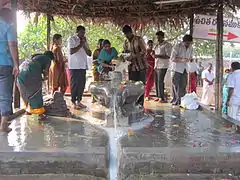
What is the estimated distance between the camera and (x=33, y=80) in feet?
19.1

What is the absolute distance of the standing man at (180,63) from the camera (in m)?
7.68

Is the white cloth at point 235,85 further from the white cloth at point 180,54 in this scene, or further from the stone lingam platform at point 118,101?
the stone lingam platform at point 118,101

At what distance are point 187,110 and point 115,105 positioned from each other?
7.10 ft

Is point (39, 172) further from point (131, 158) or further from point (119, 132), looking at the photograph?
point (119, 132)

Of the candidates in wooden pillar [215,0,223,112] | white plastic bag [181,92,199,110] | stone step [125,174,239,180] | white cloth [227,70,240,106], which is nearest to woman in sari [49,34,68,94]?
white plastic bag [181,92,199,110]

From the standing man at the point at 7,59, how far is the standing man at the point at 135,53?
3.07 m

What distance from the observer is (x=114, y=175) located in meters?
4.11

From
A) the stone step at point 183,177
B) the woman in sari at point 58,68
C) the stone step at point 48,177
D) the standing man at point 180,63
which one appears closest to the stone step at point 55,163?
the stone step at point 48,177

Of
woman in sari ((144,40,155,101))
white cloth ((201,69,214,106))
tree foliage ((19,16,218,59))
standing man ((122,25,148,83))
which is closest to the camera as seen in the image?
standing man ((122,25,148,83))

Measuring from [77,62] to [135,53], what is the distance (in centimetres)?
130

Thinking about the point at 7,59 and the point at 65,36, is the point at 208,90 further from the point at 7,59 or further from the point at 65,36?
the point at 7,59

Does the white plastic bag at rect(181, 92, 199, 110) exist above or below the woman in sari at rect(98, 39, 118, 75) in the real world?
below

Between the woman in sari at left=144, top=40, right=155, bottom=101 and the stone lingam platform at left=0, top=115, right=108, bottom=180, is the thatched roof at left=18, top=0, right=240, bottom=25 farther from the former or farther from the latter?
the stone lingam platform at left=0, top=115, right=108, bottom=180

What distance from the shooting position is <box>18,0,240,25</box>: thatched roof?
8.04 metres
